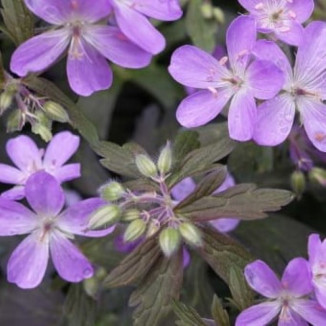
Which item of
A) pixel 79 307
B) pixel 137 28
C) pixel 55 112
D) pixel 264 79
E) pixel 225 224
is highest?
pixel 137 28

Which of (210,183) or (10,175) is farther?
(10,175)

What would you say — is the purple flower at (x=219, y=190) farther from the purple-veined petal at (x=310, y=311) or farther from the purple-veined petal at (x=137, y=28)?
the purple-veined petal at (x=137, y=28)

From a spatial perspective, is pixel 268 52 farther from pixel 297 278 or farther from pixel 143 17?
pixel 297 278

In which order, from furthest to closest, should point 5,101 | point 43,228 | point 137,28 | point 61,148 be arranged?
point 61,148, point 43,228, point 5,101, point 137,28

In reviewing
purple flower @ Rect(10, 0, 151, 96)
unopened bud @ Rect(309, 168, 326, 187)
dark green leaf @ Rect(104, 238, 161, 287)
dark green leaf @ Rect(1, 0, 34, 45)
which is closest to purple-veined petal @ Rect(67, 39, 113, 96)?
Result: purple flower @ Rect(10, 0, 151, 96)

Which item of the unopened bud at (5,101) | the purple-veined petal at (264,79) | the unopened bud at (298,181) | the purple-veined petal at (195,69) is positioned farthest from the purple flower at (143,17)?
the unopened bud at (298,181)

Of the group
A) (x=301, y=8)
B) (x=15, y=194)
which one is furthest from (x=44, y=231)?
(x=301, y=8)
